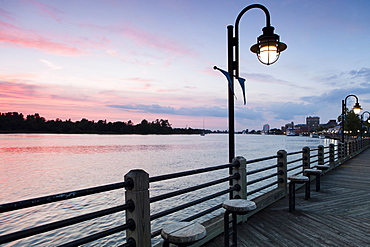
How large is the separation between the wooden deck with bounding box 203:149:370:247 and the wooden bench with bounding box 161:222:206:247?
167 cm

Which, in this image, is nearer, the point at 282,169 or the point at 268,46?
the point at 268,46

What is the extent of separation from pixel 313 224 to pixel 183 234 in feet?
12.7

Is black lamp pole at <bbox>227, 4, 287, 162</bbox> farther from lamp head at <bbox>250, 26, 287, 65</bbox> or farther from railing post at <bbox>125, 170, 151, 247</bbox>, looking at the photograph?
railing post at <bbox>125, 170, 151, 247</bbox>

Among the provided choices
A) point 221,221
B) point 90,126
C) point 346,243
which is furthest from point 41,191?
point 90,126

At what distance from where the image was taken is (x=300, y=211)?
605 cm

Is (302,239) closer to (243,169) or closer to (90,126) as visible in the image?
(243,169)

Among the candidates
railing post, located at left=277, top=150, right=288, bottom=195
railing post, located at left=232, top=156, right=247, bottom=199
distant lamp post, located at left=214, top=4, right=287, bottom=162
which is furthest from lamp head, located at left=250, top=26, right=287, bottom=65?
railing post, located at left=277, top=150, right=288, bottom=195

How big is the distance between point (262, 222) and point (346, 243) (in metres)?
1.56

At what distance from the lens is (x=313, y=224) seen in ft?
17.0

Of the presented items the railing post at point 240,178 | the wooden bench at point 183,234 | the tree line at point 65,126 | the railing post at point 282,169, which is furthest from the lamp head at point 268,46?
the tree line at point 65,126

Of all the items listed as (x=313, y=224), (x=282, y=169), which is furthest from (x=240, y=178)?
(x=282, y=169)

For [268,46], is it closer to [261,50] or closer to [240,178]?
[261,50]

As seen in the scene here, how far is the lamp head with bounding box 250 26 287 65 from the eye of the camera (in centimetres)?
525

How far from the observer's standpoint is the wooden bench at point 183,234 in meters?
2.62
